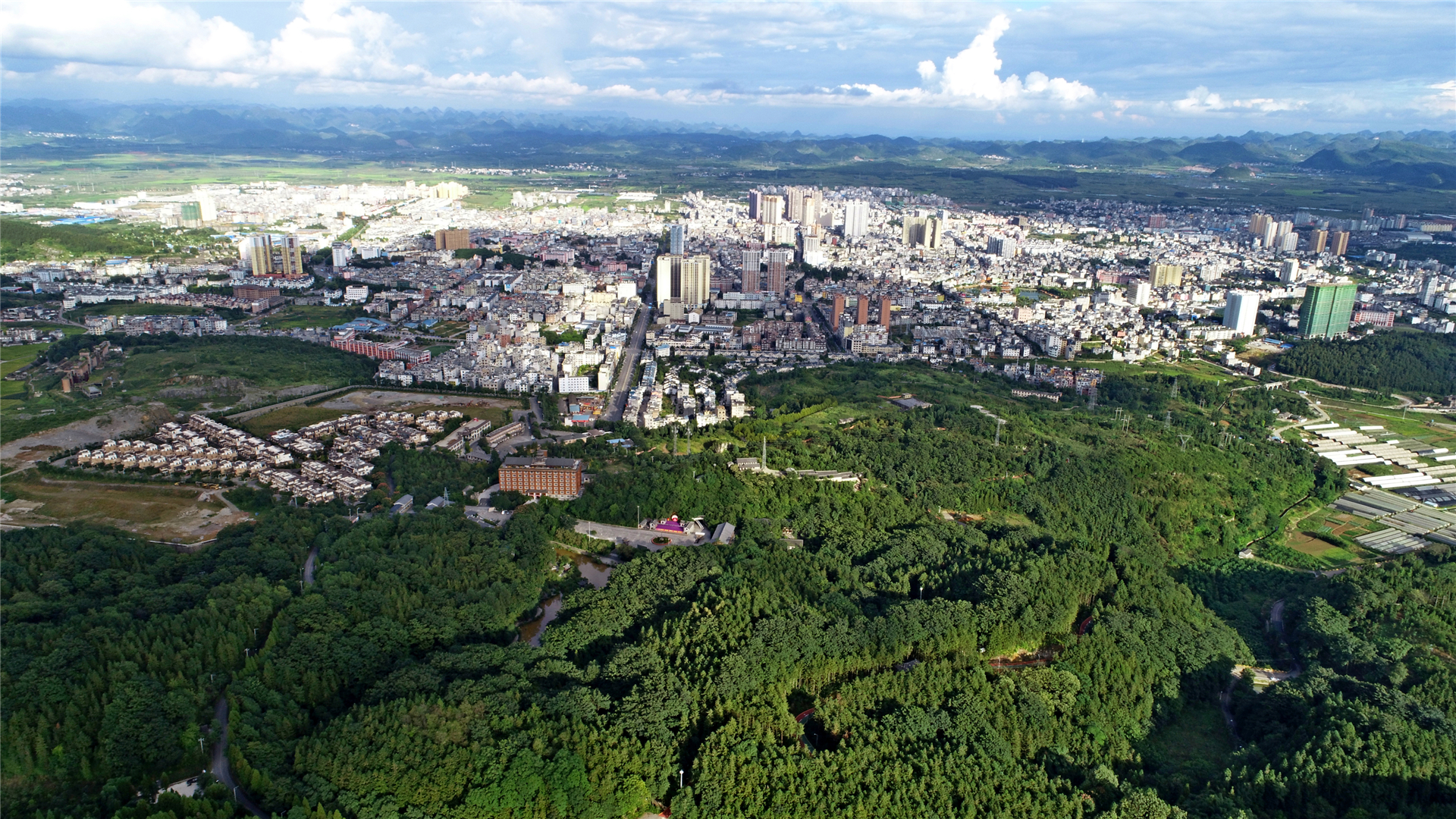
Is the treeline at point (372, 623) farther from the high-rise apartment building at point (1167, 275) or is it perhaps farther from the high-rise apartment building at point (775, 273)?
the high-rise apartment building at point (1167, 275)

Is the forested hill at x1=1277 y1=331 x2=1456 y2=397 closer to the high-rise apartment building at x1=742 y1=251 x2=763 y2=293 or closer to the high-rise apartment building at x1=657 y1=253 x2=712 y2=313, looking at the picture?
the high-rise apartment building at x1=742 y1=251 x2=763 y2=293

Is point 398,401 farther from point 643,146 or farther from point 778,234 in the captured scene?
point 643,146

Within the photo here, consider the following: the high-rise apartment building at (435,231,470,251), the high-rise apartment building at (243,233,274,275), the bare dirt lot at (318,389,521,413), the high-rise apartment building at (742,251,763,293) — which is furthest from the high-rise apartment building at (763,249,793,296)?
the high-rise apartment building at (243,233,274,275)

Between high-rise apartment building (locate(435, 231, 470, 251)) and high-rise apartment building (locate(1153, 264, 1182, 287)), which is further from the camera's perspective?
high-rise apartment building (locate(435, 231, 470, 251))

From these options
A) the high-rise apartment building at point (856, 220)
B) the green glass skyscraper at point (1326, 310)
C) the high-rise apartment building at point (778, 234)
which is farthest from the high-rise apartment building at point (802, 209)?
the green glass skyscraper at point (1326, 310)

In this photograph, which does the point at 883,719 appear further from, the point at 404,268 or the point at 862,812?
the point at 404,268

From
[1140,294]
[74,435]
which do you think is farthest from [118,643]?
[1140,294]

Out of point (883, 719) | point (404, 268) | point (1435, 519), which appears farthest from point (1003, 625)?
point (404, 268)
